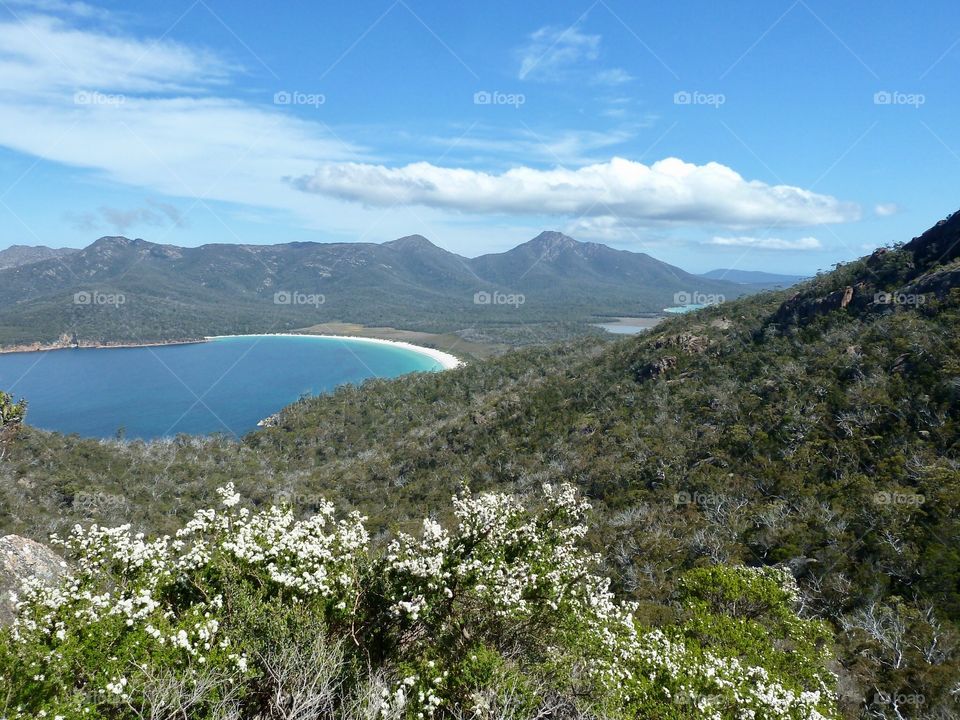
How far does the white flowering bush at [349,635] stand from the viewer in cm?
859

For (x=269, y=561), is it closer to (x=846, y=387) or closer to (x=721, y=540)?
(x=721, y=540)

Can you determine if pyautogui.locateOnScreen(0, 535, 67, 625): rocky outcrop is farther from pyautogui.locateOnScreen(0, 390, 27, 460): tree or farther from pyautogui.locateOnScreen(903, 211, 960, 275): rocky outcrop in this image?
pyautogui.locateOnScreen(903, 211, 960, 275): rocky outcrop

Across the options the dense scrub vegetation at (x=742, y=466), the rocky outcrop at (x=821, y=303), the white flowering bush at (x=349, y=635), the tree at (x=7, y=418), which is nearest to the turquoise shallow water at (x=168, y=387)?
the dense scrub vegetation at (x=742, y=466)

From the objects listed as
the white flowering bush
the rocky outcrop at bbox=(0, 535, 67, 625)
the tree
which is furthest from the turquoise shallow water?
the white flowering bush

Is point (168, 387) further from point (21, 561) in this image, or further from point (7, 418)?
point (21, 561)

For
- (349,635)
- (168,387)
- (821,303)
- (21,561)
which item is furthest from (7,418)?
(168,387)

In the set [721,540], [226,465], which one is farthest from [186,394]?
[721,540]

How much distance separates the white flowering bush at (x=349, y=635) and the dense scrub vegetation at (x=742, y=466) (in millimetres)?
6450

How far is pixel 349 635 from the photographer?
10883 mm

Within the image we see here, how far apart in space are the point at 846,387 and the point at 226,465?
6742cm

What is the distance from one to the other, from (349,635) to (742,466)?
97.0ft

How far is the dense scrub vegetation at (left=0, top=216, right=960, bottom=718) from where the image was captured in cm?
2061

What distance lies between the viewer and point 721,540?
26359mm

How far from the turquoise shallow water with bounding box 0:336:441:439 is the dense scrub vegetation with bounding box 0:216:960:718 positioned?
183 feet
